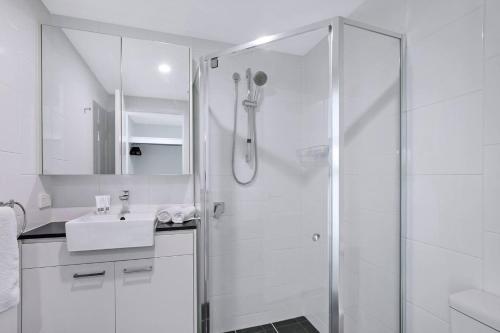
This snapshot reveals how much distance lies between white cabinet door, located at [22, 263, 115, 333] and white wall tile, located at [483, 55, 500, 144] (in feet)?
6.52

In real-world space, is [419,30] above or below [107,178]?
above

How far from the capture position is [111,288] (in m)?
1.43

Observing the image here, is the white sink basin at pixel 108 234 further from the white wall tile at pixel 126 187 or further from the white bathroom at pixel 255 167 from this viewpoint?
the white wall tile at pixel 126 187

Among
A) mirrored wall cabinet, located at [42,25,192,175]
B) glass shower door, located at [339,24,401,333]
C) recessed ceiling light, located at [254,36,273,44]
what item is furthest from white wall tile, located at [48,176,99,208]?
glass shower door, located at [339,24,401,333]

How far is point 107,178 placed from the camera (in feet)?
6.04

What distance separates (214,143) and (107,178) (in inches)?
36.9

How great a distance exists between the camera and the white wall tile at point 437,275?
1009mm

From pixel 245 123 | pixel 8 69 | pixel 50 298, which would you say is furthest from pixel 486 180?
pixel 8 69

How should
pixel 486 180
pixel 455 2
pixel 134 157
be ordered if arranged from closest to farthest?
pixel 486 180 < pixel 455 2 < pixel 134 157

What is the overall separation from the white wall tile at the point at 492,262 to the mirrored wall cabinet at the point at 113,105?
1747 mm

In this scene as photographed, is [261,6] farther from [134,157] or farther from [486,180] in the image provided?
[486,180]

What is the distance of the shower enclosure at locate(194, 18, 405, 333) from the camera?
113 centimetres

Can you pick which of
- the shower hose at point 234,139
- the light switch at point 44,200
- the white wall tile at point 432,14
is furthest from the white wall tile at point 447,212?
the light switch at point 44,200

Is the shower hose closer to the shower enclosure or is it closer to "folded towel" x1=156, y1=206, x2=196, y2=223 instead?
the shower enclosure
